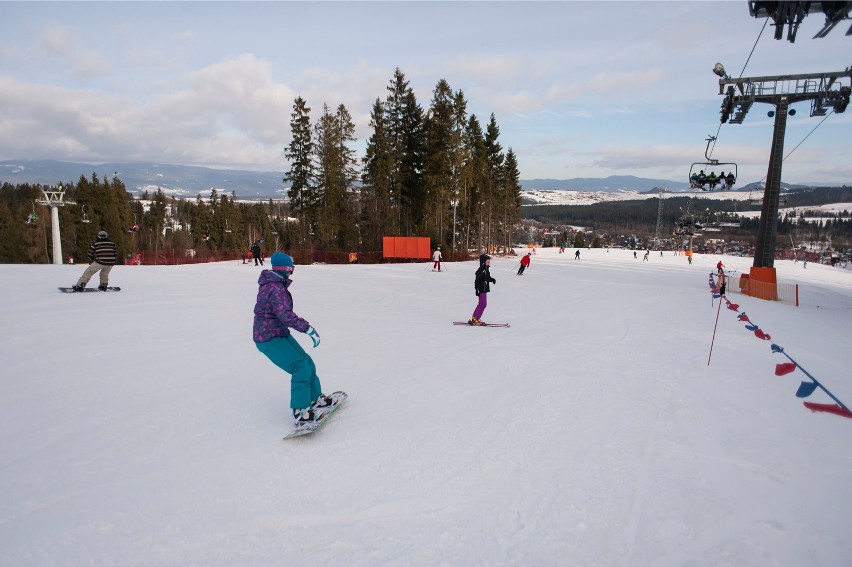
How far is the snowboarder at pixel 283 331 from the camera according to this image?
469cm

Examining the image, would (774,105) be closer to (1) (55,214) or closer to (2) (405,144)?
(2) (405,144)

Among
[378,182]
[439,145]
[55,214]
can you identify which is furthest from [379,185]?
[55,214]

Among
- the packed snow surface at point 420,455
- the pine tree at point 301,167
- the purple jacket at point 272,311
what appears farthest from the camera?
the pine tree at point 301,167

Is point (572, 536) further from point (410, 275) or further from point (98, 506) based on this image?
point (410, 275)

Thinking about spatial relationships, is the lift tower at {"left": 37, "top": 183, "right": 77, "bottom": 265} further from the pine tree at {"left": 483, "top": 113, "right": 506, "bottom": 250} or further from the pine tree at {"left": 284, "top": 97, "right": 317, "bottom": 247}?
the pine tree at {"left": 483, "top": 113, "right": 506, "bottom": 250}

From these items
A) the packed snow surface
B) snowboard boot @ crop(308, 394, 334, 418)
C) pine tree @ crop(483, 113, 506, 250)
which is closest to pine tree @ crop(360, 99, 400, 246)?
pine tree @ crop(483, 113, 506, 250)

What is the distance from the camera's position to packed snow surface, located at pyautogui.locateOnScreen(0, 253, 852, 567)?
3.21m

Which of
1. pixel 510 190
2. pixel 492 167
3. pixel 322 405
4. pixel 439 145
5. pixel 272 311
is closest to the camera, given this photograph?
pixel 272 311

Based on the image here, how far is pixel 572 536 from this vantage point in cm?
329

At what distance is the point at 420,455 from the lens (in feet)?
14.6

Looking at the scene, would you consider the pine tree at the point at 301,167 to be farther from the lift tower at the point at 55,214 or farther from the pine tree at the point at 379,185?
the lift tower at the point at 55,214

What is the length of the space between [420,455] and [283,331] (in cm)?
189

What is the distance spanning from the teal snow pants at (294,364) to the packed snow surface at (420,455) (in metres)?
0.43

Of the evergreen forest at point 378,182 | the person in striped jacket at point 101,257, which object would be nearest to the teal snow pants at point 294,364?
the person in striped jacket at point 101,257
